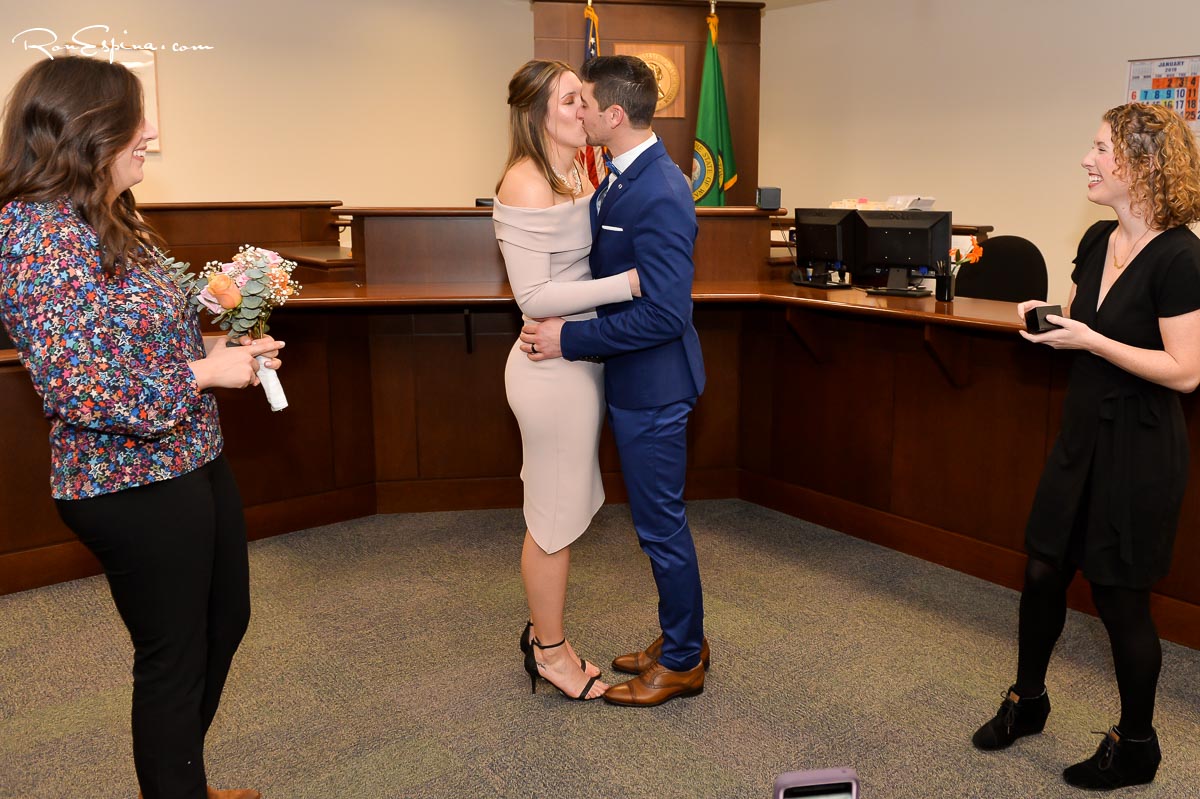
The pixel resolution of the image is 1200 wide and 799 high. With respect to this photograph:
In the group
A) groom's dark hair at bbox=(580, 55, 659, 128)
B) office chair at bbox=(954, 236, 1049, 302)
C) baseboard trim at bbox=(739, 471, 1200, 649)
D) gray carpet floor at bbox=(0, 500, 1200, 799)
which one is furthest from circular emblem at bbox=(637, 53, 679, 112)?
groom's dark hair at bbox=(580, 55, 659, 128)

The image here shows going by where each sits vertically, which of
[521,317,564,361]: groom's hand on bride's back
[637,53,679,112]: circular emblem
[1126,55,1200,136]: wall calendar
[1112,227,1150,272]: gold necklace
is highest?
[637,53,679,112]: circular emblem

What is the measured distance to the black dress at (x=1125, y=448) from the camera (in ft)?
6.61

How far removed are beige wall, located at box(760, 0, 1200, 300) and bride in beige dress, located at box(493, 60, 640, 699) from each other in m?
4.84

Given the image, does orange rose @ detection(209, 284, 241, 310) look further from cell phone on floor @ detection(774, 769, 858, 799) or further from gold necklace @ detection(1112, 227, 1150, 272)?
gold necklace @ detection(1112, 227, 1150, 272)

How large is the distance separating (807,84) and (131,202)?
7.09 m

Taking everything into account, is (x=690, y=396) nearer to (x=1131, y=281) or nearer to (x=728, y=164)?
(x=1131, y=281)

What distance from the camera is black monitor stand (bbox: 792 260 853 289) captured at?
4.20m

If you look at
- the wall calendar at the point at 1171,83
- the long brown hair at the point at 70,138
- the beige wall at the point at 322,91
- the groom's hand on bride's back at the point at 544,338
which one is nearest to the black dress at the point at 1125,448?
the groom's hand on bride's back at the point at 544,338

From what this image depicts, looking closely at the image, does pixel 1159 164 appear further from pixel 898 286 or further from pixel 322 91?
pixel 322 91

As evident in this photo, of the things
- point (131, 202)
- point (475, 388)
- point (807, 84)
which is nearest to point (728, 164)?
point (807, 84)

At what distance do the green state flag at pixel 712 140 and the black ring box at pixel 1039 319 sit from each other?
5.23 metres

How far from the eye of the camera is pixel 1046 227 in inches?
253

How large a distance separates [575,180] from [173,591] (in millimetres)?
1323

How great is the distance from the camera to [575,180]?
2.42 metres
